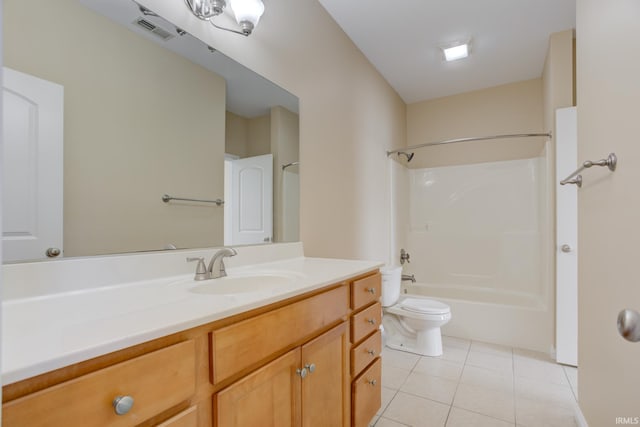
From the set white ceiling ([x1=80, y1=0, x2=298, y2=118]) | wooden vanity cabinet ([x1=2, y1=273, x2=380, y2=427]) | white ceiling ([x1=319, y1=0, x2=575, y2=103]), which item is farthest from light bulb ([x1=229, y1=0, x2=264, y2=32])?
Answer: wooden vanity cabinet ([x1=2, y1=273, x2=380, y2=427])

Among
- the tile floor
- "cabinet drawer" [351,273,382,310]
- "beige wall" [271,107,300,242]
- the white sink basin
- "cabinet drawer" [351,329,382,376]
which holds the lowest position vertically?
the tile floor

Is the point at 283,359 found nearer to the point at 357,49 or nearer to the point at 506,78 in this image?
the point at 357,49

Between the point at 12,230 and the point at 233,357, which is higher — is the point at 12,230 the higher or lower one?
the higher one

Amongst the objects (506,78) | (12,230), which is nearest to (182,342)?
(12,230)

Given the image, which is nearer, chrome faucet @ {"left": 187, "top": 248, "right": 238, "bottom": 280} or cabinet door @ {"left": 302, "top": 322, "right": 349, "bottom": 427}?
cabinet door @ {"left": 302, "top": 322, "right": 349, "bottom": 427}

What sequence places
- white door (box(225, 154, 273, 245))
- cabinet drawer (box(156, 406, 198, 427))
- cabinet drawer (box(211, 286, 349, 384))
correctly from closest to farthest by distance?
1. cabinet drawer (box(156, 406, 198, 427))
2. cabinet drawer (box(211, 286, 349, 384))
3. white door (box(225, 154, 273, 245))

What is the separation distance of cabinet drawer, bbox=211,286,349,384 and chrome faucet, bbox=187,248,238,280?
414 millimetres

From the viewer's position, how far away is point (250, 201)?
5.24 feet

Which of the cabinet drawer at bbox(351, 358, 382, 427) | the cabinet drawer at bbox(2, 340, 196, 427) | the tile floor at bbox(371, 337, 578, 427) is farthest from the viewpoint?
the tile floor at bbox(371, 337, 578, 427)

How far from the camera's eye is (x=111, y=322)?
0.65m

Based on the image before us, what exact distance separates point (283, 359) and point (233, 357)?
22 centimetres

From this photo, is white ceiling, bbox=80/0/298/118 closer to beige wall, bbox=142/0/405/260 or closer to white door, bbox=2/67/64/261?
beige wall, bbox=142/0/405/260

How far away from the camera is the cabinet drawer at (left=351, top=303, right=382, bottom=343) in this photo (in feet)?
4.51

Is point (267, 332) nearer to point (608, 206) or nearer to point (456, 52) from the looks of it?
point (608, 206)
